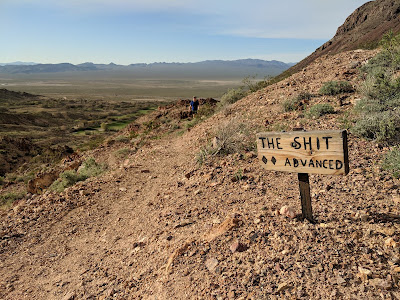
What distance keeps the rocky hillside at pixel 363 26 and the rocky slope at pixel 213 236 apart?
39.8 metres

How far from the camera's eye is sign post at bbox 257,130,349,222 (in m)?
3.20

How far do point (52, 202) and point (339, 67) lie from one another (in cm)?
1128

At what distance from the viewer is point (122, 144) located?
13578 millimetres

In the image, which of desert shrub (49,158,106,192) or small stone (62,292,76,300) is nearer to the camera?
small stone (62,292,76,300)

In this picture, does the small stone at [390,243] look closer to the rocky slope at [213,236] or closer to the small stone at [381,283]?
the rocky slope at [213,236]

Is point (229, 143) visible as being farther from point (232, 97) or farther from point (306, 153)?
point (232, 97)

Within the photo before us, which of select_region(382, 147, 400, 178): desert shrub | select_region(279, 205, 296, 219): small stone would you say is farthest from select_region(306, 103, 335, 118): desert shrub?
select_region(279, 205, 296, 219): small stone

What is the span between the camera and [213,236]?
13.1ft

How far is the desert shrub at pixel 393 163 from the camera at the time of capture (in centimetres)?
459

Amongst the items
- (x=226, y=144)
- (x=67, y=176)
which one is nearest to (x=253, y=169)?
(x=226, y=144)

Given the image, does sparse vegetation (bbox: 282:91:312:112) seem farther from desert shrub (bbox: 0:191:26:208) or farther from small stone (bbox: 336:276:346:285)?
desert shrub (bbox: 0:191:26:208)

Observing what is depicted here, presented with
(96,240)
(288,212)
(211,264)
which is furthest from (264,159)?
(96,240)

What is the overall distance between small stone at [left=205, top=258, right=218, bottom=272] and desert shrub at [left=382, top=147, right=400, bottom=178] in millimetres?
3073

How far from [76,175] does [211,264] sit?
7.01 metres
